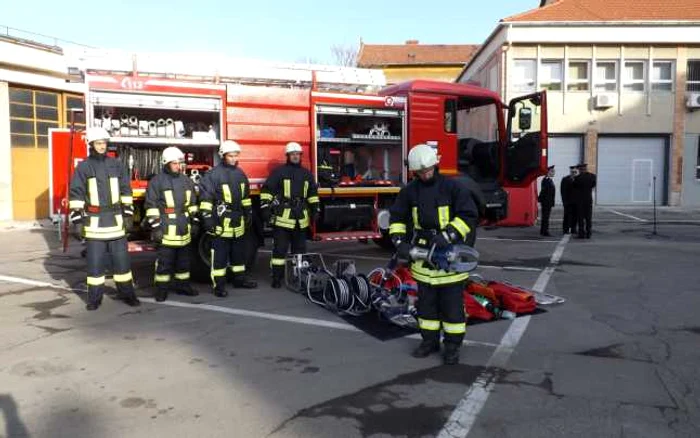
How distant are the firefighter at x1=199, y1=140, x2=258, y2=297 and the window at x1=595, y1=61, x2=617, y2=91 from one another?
20843 mm

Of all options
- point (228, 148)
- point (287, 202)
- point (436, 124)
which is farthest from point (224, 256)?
point (436, 124)

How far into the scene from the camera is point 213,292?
7.89 meters

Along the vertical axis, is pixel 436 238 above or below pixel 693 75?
below

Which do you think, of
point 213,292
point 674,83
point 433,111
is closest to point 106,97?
point 213,292

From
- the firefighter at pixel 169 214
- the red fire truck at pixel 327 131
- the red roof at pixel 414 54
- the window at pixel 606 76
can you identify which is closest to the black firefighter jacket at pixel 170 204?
the firefighter at pixel 169 214

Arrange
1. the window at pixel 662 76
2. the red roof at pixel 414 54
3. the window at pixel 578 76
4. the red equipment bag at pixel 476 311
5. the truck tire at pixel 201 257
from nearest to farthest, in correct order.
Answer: the red equipment bag at pixel 476 311
the truck tire at pixel 201 257
the window at pixel 662 76
the window at pixel 578 76
the red roof at pixel 414 54

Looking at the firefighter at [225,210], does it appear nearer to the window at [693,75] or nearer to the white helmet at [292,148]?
the white helmet at [292,148]

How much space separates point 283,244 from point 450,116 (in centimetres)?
371

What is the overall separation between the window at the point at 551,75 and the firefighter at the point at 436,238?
21.6 meters

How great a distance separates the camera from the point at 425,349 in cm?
→ 521

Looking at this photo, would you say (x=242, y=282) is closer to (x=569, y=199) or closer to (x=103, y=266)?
(x=103, y=266)

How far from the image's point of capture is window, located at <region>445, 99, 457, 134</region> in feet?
32.8

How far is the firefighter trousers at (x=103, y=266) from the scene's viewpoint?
696cm

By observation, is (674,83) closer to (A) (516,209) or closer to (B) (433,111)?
(A) (516,209)
